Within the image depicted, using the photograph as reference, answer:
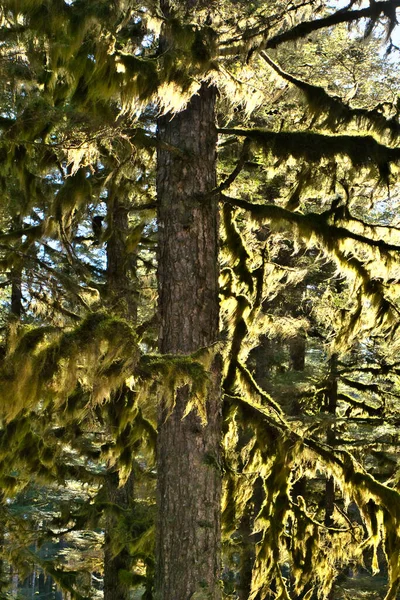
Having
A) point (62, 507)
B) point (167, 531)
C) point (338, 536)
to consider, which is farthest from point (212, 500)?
point (62, 507)

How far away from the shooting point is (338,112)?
267 inches

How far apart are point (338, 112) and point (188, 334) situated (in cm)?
251

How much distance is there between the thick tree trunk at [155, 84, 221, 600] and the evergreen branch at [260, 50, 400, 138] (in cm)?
95

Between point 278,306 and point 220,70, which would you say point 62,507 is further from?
point 220,70

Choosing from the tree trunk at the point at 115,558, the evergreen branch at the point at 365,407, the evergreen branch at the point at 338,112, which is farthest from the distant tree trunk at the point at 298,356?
the evergreen branch at the point at 338,112

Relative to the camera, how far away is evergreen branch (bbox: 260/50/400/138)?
666 cm

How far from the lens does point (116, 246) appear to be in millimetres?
11250

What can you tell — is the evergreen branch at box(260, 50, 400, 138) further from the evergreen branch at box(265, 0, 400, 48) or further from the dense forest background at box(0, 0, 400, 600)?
the evergreen branch at box(265, 0, 400, 48)

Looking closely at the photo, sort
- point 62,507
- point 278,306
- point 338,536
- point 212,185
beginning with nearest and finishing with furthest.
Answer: point 212,185 < point 338,536 < point 62,507 < point 278,306

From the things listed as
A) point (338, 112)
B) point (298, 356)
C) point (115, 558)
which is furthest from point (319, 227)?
point (298, 356)

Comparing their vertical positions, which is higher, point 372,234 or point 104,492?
point 372,234

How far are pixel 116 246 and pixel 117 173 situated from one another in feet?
14.4

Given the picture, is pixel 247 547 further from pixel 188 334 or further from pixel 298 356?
pixel 188 334

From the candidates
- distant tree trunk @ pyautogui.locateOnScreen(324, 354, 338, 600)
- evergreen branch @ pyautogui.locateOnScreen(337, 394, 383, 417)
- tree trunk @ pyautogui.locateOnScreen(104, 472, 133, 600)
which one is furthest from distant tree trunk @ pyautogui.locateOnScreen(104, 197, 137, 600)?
evergreen branch @ pyautogui.locateOnScreen(337, 394, 383, 417)
